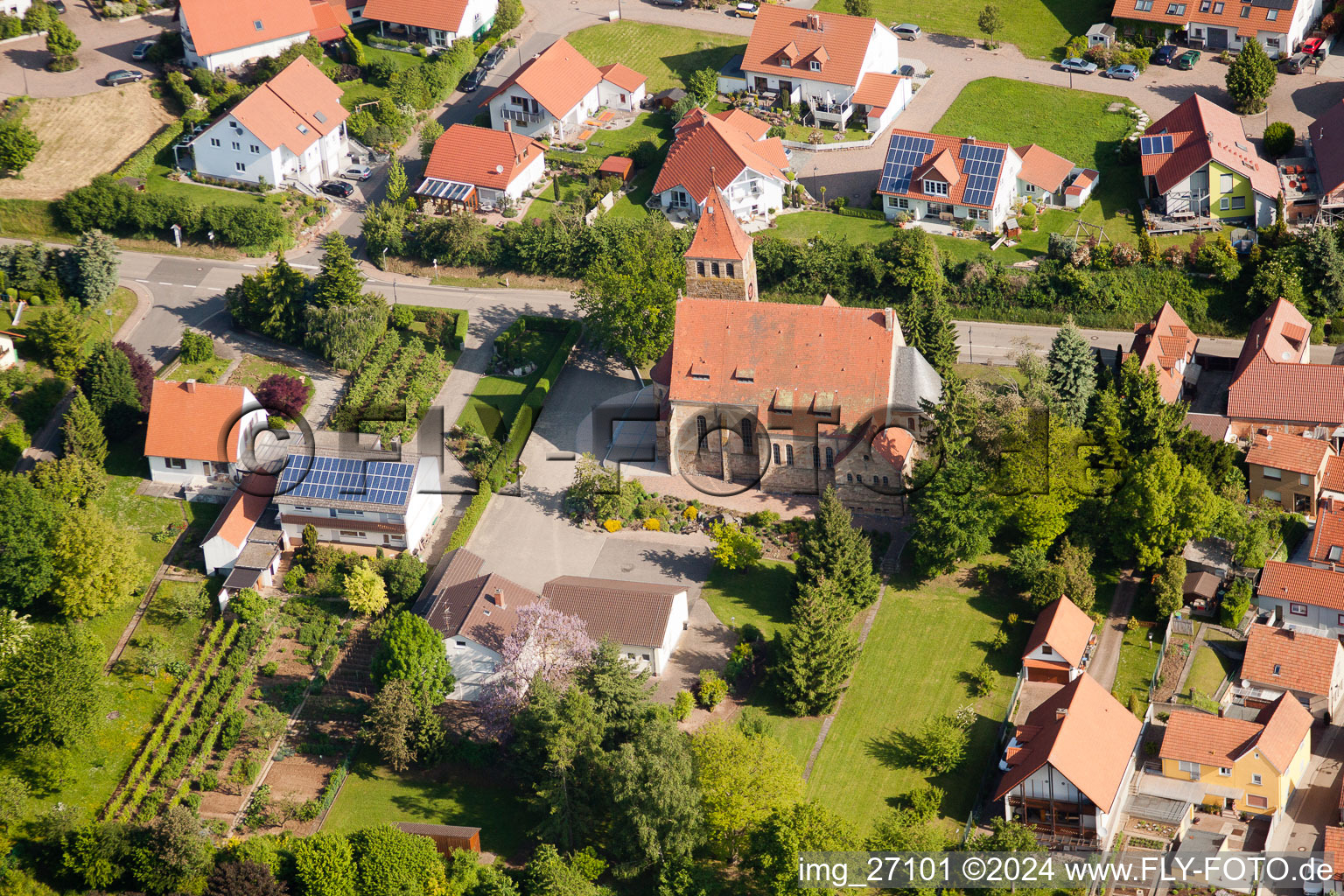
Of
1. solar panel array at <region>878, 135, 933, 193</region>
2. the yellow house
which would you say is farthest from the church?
solar panel array at <region>878, 135, 933, 193</region>

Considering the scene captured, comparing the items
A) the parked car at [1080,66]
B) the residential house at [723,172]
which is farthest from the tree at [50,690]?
the parked car at [1080,66]

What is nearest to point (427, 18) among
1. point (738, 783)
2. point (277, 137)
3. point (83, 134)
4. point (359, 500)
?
point (277, 137)

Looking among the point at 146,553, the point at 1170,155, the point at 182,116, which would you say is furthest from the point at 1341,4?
the point at 146,553

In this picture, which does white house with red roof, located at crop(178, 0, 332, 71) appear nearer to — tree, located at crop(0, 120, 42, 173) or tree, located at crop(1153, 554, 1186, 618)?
tree, located at crop(0, 120, 42, 173)

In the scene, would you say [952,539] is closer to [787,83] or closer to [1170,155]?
[1170,155]

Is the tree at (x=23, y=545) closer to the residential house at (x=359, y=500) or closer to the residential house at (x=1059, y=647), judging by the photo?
the residential house at (x=359, y=500)

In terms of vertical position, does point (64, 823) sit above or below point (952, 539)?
below

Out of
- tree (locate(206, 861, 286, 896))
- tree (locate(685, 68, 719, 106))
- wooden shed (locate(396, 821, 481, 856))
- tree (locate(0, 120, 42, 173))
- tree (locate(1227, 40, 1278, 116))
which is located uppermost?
tree (locate(1227, 40, 1278, 116))
